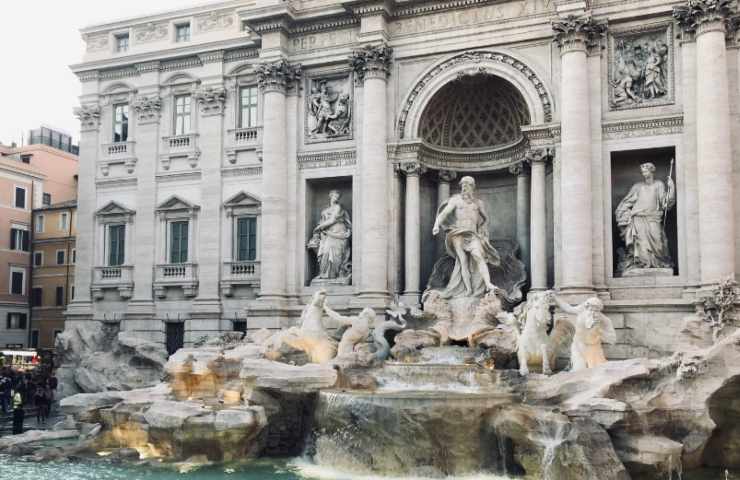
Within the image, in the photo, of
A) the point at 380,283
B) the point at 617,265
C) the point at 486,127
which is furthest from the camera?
the point at 486,127

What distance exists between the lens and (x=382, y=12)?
25.6 metres

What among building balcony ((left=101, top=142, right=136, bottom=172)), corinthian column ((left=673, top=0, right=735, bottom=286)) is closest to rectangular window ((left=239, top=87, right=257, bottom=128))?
building balcony ((left=101, top=142, right=136, bottom=172))

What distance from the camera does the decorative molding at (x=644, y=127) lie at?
2245 cm

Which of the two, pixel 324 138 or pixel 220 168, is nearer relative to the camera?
pixel 324 138

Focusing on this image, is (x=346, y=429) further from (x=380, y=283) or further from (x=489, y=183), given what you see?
(x=489, y=183)

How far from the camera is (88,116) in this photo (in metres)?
31.8

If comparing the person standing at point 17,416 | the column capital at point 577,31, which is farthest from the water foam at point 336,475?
the column capital at point 577,31

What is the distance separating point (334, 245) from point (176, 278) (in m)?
6.81

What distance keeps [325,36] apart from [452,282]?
377 inches

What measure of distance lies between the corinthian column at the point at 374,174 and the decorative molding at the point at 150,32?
9.18m

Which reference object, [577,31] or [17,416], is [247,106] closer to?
[577,31]

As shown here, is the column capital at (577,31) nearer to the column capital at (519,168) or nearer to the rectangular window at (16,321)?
the column capital at (519,168)

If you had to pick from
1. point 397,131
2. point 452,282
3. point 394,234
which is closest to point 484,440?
point 452,282

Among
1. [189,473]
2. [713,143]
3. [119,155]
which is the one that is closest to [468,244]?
[713,143]
